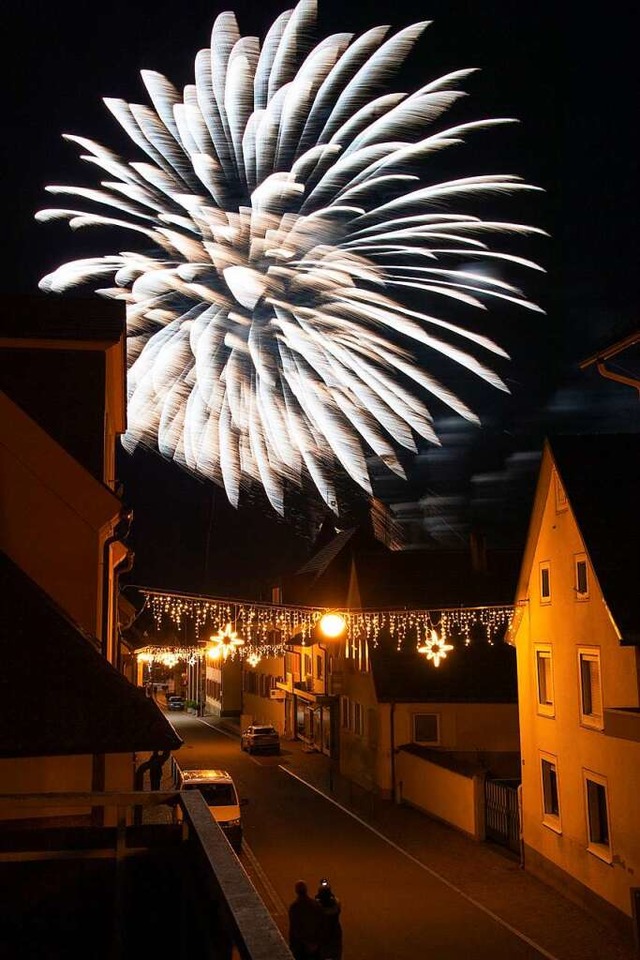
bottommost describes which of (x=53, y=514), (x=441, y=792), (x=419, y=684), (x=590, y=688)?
(x=441, y=792)

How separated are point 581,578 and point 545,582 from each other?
2588 mm

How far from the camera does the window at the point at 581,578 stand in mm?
21812

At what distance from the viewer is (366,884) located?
74.1 feet

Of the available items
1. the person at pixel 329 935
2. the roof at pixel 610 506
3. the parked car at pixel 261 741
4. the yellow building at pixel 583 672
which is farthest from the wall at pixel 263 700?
the person at pixel 329 935

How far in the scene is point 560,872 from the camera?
2200 centimetres

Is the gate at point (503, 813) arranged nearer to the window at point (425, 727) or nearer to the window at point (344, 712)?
the window at point (425, 727)

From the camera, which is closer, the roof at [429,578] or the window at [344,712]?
the window at [344,712]

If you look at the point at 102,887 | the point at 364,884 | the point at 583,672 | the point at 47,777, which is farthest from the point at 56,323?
the point at 364,884

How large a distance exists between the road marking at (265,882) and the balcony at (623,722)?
313 inches

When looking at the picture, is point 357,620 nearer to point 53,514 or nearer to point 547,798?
point 547,798

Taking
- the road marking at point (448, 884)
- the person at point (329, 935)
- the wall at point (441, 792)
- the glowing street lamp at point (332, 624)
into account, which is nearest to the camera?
the person at point (329, 935)

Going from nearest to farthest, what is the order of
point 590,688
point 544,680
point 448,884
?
point 590,688 → point 448,884 → point 544,680

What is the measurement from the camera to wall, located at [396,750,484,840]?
91.5 ft

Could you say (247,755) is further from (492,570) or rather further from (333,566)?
(492,570)
